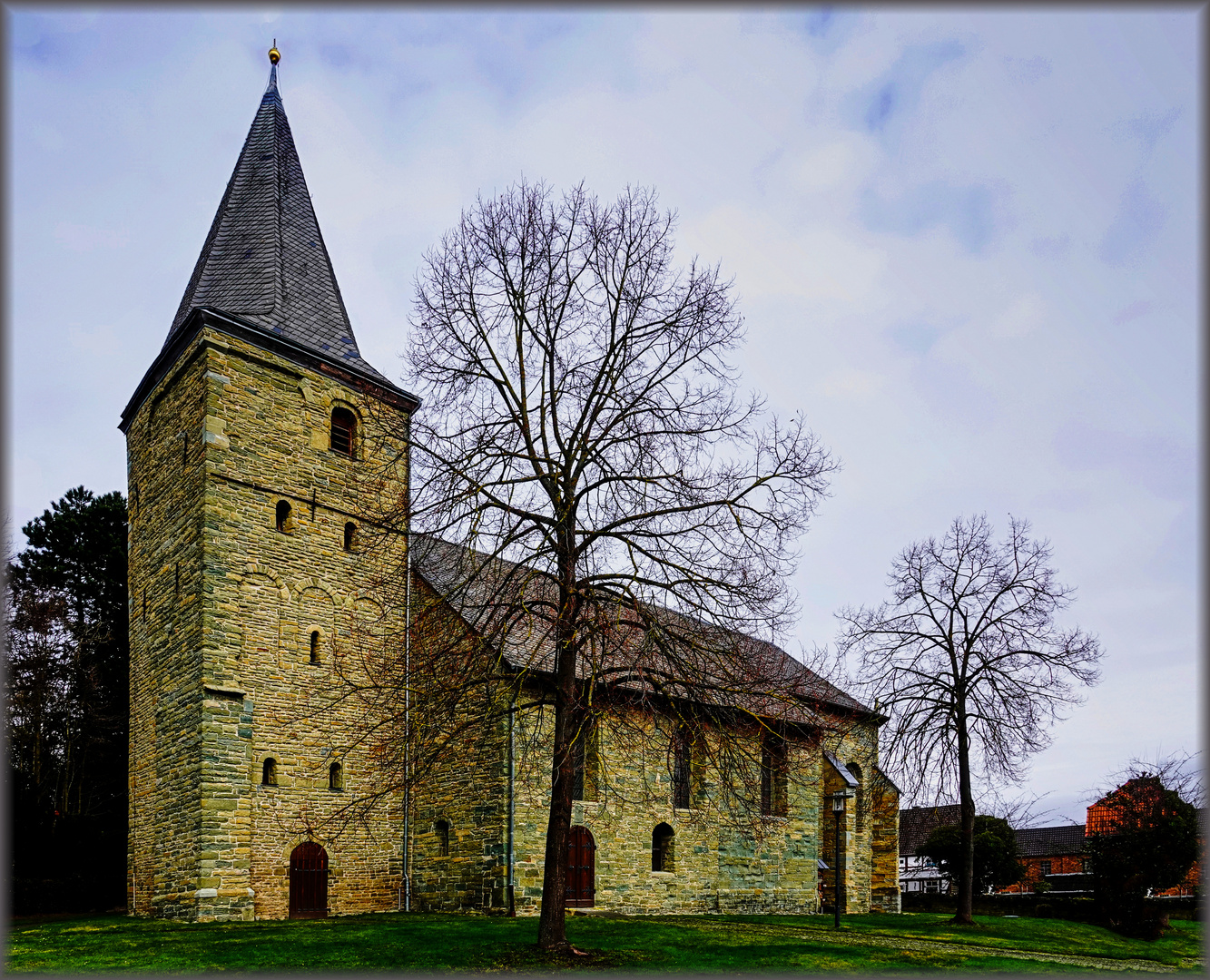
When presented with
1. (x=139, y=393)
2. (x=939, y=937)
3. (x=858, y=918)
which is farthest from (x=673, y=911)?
(x=139, y=393)

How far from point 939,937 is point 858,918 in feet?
22.5

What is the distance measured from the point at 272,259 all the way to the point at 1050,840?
57.5m


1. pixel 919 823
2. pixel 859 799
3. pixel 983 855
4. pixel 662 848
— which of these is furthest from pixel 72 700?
pixel 919 823

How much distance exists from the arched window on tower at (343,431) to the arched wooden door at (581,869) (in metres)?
11.4

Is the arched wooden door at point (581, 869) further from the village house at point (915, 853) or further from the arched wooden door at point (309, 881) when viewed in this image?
the village house at point (915, 853)

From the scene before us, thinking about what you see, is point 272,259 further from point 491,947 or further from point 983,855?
point 983,855

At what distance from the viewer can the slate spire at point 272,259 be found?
964 inches

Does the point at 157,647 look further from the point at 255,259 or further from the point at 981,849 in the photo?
the point at 981,849

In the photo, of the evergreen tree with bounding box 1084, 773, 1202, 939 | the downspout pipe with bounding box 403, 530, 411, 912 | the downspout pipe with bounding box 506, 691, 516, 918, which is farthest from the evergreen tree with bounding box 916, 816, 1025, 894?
the downspout pipe with bounding box 403, 530, 411, 912

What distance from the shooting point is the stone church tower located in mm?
20188

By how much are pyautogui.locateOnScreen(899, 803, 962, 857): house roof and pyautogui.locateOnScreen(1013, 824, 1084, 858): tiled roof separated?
450 centimetres

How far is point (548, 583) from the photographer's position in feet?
50.5

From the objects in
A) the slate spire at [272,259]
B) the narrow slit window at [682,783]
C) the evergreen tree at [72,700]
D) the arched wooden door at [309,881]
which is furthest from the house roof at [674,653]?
the evergreen tree at [72,700]

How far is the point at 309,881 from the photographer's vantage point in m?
21.1
